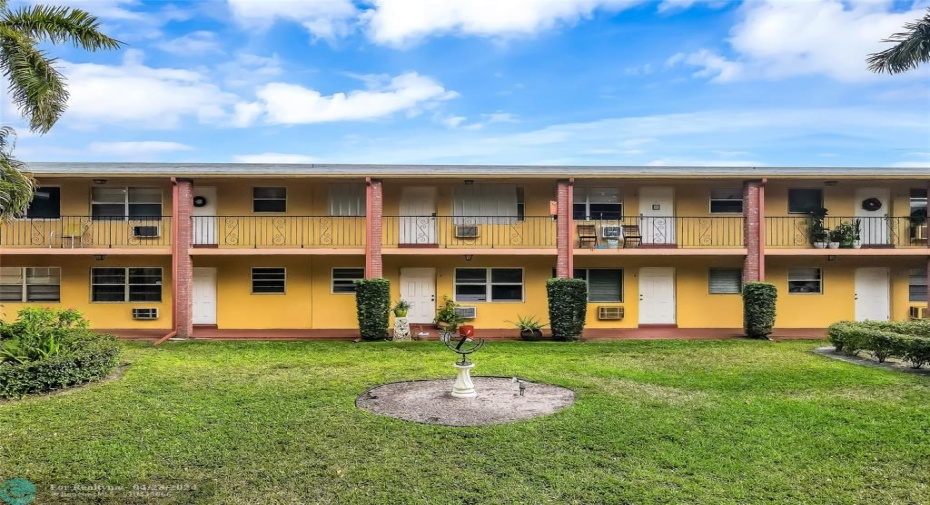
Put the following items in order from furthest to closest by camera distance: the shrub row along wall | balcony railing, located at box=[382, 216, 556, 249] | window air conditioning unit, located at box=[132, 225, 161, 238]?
balcony railing, located at box=[382, 216, 556, 249] → window air conditioning unit, located at box=[132, 225, 161, 238] → the shrub row along wall

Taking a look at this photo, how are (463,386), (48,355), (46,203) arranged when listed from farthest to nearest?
(46,203)
(48,355)
(463,386)

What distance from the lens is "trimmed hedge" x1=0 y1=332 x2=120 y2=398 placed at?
8.87 m

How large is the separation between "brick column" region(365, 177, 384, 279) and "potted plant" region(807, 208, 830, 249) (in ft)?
41.9

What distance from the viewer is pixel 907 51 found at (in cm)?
1503

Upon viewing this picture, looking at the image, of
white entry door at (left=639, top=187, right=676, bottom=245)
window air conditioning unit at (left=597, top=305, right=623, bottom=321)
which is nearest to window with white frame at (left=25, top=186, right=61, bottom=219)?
window air conditioning unit at (left=597, top=305, right=623, bottom=321)

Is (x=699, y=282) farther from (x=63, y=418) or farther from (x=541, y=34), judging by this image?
(x=63, y=418)

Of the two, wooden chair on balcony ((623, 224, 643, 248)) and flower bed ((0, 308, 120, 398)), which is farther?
wooden chair on balcony ((623, 224, 643, 248))

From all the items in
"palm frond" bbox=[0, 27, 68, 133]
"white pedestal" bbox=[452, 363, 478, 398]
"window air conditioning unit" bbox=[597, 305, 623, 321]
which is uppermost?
"palm frond" bbox=[0, 27, 68, 133]

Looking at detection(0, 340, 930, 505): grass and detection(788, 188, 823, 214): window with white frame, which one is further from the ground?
detection(788, 188, 823, 214): window with white frame

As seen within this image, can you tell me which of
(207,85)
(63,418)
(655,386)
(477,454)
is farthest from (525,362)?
(207,85)

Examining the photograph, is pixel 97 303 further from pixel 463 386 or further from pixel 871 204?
pixel 871 204

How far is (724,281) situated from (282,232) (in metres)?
13.6

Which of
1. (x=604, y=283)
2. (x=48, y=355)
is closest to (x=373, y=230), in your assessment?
(x=604, y=283)

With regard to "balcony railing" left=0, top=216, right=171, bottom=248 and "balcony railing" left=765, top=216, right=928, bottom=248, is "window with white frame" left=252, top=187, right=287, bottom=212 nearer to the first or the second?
"balcony railing" left=0, top=216, right=171, bottom=248
